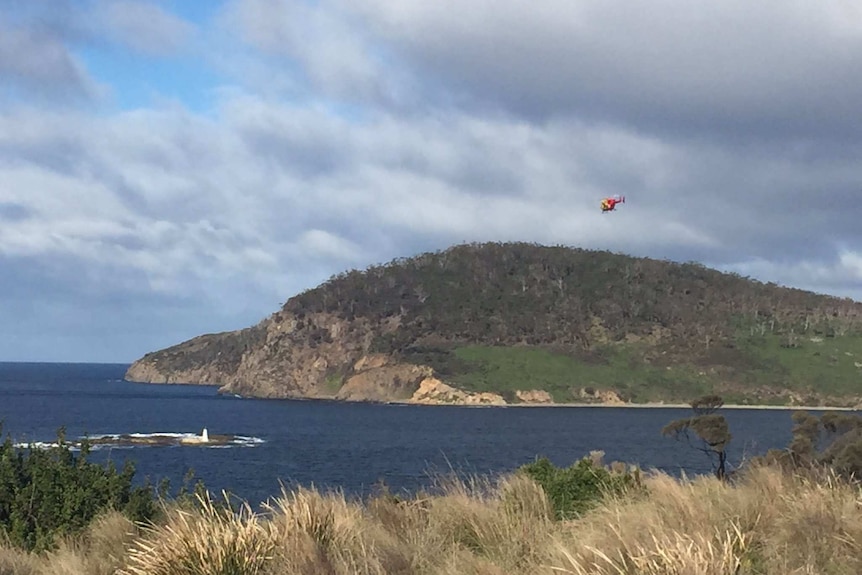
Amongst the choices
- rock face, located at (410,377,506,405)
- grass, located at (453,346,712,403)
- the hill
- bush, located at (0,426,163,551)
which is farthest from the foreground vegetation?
grass, located at (453,346,712,403)

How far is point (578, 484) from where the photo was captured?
1104 centimetres

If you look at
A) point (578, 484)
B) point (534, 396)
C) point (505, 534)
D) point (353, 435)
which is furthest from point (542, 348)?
point (505, 534)

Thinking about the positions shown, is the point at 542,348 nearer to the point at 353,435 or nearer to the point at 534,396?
the point at 534,396

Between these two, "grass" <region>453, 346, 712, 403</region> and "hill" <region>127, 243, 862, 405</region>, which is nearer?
"grass" <region>453, 346, 712, 403</region>

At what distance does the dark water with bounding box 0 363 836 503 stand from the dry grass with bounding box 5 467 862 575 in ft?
30.9

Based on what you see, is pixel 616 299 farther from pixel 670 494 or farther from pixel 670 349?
pixel 670 494

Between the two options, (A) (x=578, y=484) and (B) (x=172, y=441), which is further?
(B) (x=172, y=441)

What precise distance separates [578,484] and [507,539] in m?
3.27

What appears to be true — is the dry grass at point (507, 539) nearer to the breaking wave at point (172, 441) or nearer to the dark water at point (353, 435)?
the dark water at point (353, 435)

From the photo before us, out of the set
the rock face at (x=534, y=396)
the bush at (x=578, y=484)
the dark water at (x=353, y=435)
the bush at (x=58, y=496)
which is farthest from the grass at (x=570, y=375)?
the bush at (x=578, y=484)

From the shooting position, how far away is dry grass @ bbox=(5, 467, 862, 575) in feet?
19.6

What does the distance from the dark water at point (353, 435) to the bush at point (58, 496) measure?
3.38 m

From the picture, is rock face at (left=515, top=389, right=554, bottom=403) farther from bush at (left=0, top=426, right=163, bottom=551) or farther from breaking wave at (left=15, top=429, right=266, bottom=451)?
bush at (left=0, top=426, right=163, bottom=551)

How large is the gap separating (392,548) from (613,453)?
61988mm
